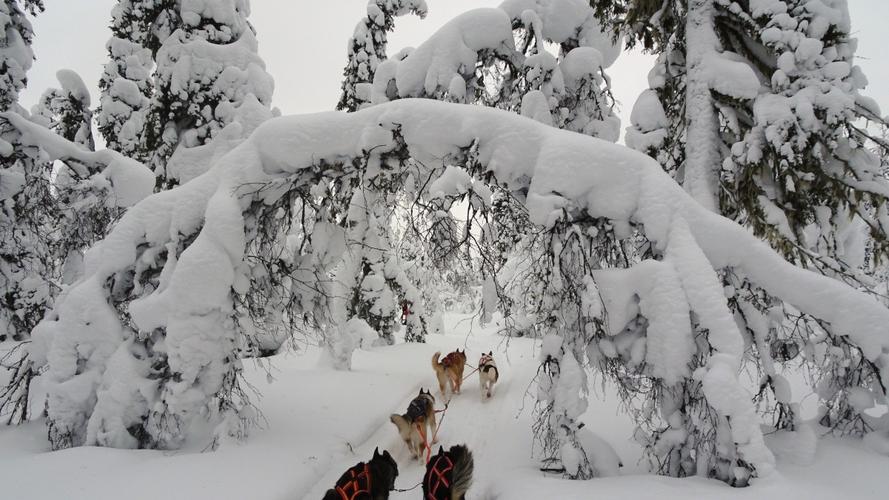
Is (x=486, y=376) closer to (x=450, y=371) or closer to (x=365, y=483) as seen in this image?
(x=450, y=371)

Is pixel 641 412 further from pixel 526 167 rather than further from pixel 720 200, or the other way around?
pixel 720 200

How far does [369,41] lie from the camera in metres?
15.2

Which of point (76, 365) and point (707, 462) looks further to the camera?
point (76, 365)

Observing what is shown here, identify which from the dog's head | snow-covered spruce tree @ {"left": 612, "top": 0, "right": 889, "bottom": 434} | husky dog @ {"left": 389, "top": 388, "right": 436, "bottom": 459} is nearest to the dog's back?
husky dog @ {"left": 389, "top": 388, "right": 436, "bottom": 459}

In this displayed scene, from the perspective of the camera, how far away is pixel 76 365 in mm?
5590

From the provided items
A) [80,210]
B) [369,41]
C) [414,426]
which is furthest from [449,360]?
[369,41]

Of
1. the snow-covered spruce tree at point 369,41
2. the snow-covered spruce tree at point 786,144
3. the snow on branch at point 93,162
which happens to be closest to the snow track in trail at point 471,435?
the snow-covered spruce tree at point 786,144

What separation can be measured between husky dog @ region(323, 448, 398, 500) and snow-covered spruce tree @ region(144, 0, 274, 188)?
27.4ft

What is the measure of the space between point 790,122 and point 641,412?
14.0 ft

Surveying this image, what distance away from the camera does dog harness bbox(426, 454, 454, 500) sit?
4.27m

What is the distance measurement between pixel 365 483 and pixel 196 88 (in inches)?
390

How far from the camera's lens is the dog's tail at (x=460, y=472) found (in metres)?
4.29

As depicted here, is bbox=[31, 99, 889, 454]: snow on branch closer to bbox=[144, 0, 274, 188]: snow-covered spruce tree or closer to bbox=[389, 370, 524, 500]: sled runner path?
bbox=[389, 370, 524, 500]: sled runner path

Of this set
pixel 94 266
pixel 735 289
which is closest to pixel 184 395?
pixel 94 266
